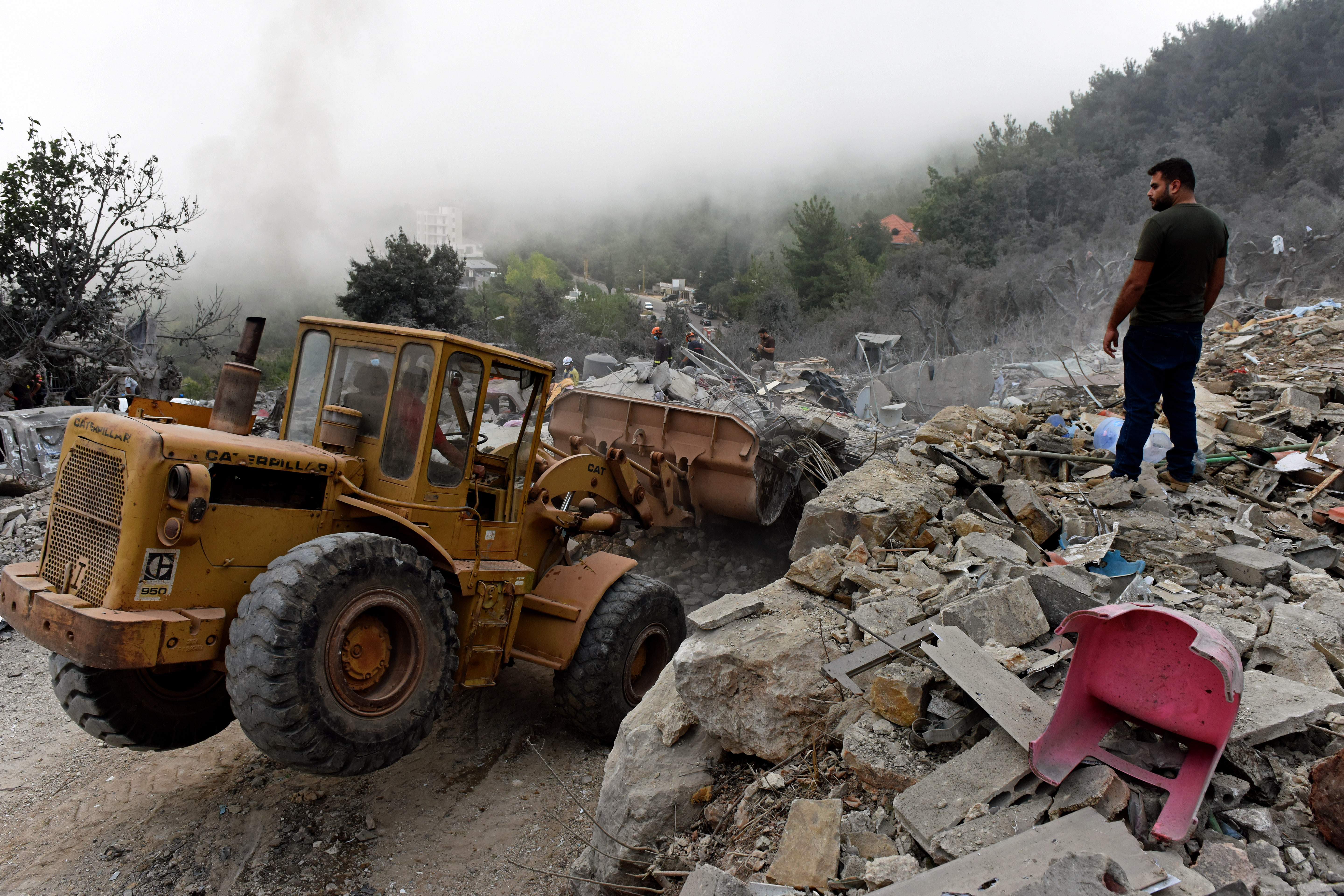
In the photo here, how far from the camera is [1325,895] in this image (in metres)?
1.85

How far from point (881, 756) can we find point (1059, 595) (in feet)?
3.29

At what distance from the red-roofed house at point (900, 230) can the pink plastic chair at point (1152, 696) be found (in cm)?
4274

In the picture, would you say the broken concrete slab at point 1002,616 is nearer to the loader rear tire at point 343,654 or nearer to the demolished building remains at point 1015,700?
the demolished building remains at point 1015,700

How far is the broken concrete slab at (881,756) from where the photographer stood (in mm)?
2596

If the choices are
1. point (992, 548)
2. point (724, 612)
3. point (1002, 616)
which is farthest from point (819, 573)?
point (1002, 616)

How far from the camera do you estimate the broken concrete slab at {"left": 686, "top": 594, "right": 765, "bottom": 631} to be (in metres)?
3.61

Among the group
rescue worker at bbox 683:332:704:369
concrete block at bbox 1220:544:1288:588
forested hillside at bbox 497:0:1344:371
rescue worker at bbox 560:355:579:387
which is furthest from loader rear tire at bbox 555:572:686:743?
forested hillside at bbox 497:0:1344:371

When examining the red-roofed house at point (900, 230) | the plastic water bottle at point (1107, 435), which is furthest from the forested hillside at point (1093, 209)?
the plastic water bottle at point (1107, 435)

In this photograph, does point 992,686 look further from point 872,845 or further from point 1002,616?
point 872,845

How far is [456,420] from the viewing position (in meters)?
4.42

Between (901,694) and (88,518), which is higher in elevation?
(901,694)

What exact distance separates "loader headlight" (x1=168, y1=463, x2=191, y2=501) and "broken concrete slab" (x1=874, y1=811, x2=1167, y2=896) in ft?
9.67

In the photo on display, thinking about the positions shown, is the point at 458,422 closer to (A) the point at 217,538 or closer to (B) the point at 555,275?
(A) the point at 217,538

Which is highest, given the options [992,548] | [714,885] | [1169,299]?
[1169,299]
